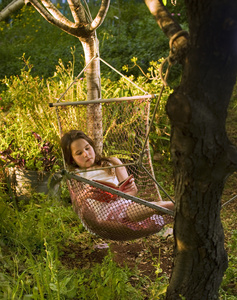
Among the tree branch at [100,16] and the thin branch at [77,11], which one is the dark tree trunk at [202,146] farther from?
the thin branch at [77,11]

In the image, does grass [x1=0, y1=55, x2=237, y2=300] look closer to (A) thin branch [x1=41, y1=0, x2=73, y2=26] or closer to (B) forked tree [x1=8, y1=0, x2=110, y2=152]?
(B) forked tree [x1=8, y1=0, x2=110, y2=152]

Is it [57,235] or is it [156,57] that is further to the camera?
[156,57]

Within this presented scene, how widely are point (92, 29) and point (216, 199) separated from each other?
164 cm

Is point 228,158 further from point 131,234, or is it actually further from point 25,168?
point 25,168

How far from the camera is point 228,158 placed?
4.35 ft

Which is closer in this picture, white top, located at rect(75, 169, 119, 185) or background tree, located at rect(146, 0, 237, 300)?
background tree, located at rect(146, 0, 237, 300)

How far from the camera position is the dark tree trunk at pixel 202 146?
1205 millimetres

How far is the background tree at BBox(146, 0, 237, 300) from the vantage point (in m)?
1.21

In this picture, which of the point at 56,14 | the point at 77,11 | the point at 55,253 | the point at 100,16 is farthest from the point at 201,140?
the point at 56,14

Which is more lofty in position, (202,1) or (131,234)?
(202,1)

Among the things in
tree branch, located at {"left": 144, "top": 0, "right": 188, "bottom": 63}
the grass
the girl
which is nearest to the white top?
the girl

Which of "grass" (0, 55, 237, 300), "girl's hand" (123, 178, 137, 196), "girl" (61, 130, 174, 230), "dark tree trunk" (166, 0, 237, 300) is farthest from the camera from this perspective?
"girl's hand" (123, 178, 137, 196)

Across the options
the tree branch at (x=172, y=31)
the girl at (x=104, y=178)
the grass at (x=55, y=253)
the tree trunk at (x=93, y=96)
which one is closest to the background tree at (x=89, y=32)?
the tree trunk at (x=93, y=96)

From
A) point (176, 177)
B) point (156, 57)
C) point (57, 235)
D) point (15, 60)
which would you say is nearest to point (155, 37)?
point (156, 57)
